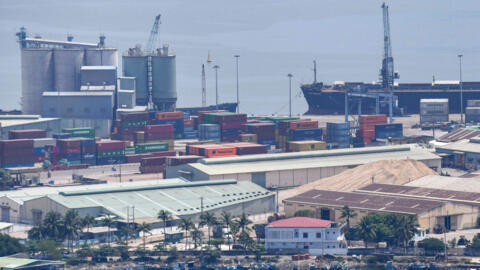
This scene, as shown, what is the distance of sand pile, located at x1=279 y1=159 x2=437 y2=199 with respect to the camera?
377ft

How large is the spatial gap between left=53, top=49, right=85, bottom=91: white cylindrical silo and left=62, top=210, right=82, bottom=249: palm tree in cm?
9185

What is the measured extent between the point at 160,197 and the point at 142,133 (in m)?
52.1

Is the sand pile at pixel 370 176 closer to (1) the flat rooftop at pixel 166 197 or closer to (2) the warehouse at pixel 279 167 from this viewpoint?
(2) the warehouse at pixel 279 167

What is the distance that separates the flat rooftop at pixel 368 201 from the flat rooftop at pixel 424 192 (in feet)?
8.49

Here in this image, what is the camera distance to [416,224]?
94312 millimetres

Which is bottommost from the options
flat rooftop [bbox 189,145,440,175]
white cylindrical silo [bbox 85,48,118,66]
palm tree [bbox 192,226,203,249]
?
palm tree [bbox 192,226,203,249]

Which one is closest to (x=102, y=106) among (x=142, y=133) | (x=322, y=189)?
(x=142, y=133)

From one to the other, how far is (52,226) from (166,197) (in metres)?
16.2

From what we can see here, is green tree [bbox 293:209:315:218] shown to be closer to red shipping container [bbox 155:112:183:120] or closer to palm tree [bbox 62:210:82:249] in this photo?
palm tree [bbox 62:210:82:249]

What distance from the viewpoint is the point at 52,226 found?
301 ft

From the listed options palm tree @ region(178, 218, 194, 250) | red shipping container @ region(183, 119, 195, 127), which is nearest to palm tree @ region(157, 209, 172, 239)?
palm tree @ region(178, 218, 194, 250)

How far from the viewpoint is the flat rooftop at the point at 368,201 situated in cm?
9788

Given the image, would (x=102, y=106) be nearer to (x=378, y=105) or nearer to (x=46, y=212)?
(x=378, y=105)

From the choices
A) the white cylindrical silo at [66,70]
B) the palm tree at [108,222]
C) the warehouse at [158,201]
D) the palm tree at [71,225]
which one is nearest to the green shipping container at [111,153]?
the warehouse at [158,201]
